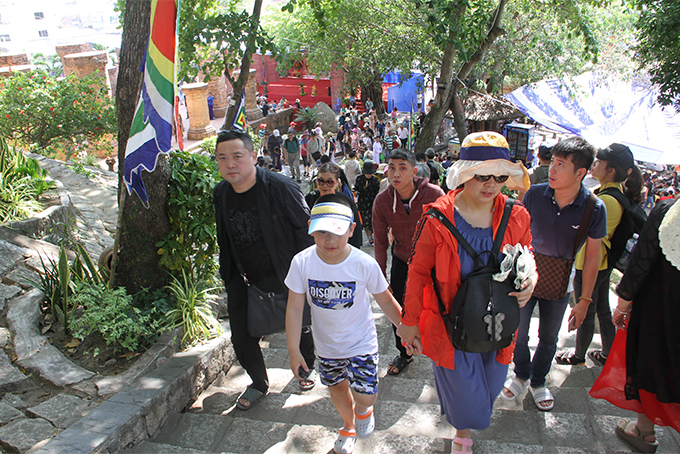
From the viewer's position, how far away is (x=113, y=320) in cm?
341

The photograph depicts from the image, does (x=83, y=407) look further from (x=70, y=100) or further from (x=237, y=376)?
(x=70, y=100)

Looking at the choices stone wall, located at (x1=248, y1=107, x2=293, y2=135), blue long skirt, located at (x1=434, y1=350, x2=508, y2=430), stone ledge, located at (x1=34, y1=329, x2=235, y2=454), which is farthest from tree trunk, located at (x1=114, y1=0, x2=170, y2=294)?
stone wall, located at (x1=248, y1=107, x2=293, y2=135)

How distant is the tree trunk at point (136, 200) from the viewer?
355 centimetres

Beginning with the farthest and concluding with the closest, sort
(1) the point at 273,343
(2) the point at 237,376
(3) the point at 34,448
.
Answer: (1) the point at 273,343
(2) the point at 237,376
(3) the point at 34,448

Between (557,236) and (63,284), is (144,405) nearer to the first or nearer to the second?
(63,284)

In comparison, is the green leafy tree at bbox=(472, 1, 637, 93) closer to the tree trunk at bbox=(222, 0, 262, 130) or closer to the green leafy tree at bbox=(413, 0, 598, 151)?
the green leafy tree at bbox=(413, 0, 598, 151)

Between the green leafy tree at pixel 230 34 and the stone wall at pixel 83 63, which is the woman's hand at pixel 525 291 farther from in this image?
the stone wall at pixel 83 63

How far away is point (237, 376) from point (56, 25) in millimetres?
81225

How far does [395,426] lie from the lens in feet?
9.61

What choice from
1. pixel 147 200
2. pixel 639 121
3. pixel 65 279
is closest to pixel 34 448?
pixel 65 279

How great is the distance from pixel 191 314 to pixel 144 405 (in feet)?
3.11

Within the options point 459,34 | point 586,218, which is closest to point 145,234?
point 586,218

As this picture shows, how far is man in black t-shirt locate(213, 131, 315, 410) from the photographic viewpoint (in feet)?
10.2

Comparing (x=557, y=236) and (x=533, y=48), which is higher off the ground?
(x=533, y=48)
